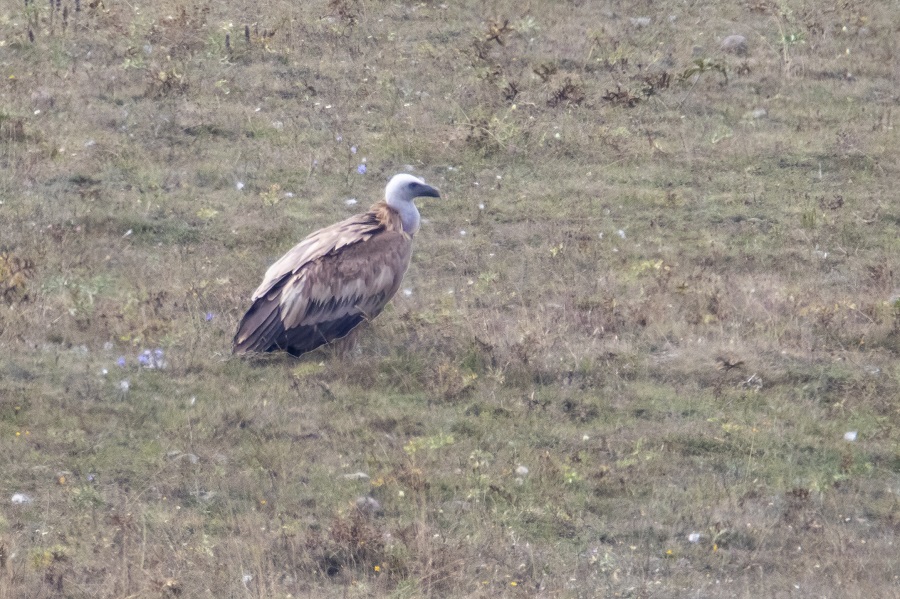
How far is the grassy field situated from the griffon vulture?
0.66 feet

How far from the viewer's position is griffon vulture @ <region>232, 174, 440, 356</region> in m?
8.99

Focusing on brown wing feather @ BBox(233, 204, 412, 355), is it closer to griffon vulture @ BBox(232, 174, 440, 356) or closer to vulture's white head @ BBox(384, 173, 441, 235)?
griffon vulture @ BBox(232, 174, 440, 356)

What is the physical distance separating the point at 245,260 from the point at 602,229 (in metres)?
3.21

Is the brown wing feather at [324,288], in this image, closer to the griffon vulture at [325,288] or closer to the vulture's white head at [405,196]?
the griffon vulture at [325,288]

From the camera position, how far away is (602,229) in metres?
10.9

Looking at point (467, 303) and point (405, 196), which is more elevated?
point (405, 196)

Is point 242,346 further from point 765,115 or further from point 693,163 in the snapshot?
point 765,115

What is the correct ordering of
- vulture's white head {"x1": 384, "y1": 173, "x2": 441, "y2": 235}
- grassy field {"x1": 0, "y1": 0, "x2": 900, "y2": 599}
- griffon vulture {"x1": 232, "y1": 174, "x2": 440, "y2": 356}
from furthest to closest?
vulture's white head {"x1": 384, "y1": 173, "x2": 441, "y2": 235}
griffon vulture {"x1": 232, "y1": 174, "x2": 440, "y2": 356}
grassy field {"x1": 0, "y1": 0, "x2": 900, "y2": 599}

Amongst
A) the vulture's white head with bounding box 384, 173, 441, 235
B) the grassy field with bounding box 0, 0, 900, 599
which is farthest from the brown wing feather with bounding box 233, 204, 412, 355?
the vulture's white head with bounding box 384, 173, 441, 235

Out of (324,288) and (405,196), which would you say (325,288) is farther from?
(405,196)

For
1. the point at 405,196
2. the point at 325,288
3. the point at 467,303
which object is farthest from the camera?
the point at 405,196

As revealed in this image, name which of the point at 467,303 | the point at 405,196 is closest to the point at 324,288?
the point at 467,303

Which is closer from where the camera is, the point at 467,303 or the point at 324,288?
the point at 324,288

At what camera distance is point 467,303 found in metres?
9.70
